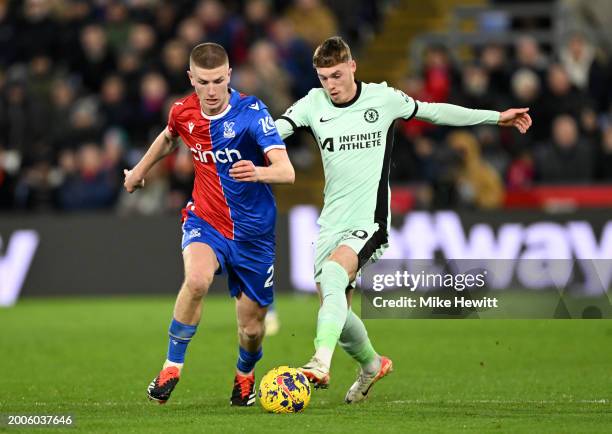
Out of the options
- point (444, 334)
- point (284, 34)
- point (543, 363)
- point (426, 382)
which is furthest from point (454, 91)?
point (426, 382)

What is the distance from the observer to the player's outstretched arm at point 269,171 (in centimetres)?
890

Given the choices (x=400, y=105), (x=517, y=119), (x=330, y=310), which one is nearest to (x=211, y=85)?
(x=400, y=105)

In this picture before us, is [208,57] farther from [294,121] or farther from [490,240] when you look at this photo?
[490,240]

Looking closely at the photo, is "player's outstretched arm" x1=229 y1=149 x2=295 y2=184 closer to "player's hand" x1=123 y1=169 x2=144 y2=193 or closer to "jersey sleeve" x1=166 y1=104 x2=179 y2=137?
"jersey sleeve" x1=166 y1=104 x2=179 y2=137

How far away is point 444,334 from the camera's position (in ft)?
51.4

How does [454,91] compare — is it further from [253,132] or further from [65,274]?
[253,132]

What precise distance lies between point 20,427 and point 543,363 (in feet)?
18.8

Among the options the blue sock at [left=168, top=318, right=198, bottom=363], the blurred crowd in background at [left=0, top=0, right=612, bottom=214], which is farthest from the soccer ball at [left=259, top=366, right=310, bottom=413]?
the blurred crowd in background at [left=0, top=0, right=612, bottom=214]

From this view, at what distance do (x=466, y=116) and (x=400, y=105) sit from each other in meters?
0.49

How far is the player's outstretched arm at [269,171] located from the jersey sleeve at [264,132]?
5 cm

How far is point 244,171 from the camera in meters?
8.91

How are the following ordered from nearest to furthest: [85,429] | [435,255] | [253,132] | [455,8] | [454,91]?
[85,429] < [253,132] < [435,255] < [454,91] < [455,8]

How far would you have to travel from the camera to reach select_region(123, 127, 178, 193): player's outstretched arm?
32.5ft

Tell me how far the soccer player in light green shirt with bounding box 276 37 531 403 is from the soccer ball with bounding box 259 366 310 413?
889 mm
